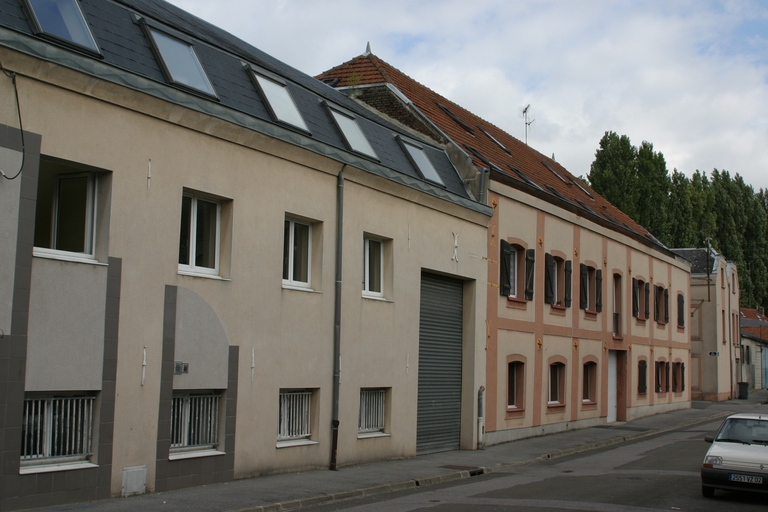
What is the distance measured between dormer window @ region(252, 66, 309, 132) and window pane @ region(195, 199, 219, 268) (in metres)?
2.22

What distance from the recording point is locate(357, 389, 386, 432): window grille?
55.2ft

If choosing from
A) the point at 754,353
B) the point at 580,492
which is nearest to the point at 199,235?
the point at 580,492

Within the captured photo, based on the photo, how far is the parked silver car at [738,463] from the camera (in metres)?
12.6

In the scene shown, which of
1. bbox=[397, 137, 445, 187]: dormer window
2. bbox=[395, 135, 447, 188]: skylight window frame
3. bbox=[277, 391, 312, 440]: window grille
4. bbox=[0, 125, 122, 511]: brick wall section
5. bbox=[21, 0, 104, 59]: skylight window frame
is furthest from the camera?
bbox=[397, 137, 445, 187]: dormer window

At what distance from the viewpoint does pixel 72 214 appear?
36.5ft

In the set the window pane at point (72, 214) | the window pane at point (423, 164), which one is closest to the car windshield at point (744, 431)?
the window pane at point (423, 164)

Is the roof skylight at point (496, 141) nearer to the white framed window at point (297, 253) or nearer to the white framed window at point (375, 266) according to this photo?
the white framed window at point (375, 266)

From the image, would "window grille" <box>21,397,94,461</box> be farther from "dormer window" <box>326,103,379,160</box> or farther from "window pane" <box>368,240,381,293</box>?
"dormer window" <box>326,103,379,160</box>

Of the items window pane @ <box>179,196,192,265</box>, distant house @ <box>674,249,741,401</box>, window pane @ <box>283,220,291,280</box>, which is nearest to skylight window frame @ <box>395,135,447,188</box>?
window pane @ <box>283,220,291,280</box>

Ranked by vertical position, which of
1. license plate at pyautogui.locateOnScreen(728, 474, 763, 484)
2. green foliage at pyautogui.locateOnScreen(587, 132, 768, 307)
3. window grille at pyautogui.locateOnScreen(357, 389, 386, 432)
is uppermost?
green foliage at pyautogui.locateOnScreen(587, 132, 768, 307)

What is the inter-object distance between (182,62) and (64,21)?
232 cm

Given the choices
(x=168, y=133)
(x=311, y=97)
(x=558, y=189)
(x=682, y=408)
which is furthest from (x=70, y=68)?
(x=682, y=408)

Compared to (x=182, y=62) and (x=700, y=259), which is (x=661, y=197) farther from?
(x=182, y=62)

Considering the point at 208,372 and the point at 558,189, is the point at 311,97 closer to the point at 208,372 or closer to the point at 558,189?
the point at 208,372
